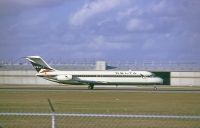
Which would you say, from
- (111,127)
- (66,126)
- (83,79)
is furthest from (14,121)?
(83,79)

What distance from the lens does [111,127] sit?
1714 centimetres

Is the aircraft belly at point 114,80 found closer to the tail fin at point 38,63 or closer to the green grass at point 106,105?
the tail fin at point 38,63

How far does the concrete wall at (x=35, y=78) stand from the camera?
10706 cm

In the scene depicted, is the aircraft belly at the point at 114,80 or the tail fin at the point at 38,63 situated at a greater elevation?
the tail fin at the point at 38,63

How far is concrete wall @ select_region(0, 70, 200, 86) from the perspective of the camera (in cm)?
10706

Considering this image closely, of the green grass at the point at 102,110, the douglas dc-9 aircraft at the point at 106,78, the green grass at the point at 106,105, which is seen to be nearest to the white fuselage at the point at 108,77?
the douglas dc-9 aircraft at the point at 106,78

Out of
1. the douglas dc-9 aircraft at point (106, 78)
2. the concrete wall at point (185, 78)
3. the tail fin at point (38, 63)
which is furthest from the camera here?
the concrete wall at point (185, 78)

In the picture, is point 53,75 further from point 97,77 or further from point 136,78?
point 136,78

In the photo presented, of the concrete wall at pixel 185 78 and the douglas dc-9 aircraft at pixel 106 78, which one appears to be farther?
the concrete wall at pixel 185 78

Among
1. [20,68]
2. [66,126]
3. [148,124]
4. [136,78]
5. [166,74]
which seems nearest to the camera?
[66,126]

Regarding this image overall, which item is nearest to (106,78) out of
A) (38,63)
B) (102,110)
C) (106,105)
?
(38,63)

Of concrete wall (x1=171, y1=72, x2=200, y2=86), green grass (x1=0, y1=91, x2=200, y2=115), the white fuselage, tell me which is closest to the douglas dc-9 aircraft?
the white fuselage

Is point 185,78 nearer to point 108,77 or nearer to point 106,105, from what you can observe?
point 108,77

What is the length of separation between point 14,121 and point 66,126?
274cm
